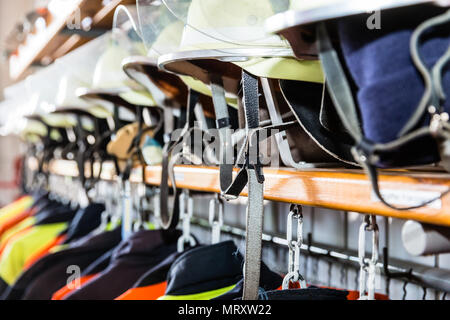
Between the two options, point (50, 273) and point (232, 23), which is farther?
point (50, 273)

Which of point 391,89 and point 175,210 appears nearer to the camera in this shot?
point 391,89

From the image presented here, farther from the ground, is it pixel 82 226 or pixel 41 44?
pixel 41 44

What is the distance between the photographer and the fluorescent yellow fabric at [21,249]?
1.53m

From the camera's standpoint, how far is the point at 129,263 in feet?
3.67

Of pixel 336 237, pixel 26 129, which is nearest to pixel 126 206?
pixel 336 237

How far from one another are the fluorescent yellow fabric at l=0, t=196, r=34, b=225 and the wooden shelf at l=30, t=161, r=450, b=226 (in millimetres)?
1855

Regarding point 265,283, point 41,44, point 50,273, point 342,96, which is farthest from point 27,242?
point 342,96

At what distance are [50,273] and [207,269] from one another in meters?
0.58

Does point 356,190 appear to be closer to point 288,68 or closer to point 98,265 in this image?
point 288,68

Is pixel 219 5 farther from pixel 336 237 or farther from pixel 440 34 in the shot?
pixel 336 237

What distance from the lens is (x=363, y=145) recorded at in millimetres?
388

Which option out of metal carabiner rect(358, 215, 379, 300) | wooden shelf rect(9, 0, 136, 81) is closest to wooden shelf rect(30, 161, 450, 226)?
metal carabiner rect(358, 215, 379, 300)

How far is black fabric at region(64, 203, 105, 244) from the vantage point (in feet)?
5.51
